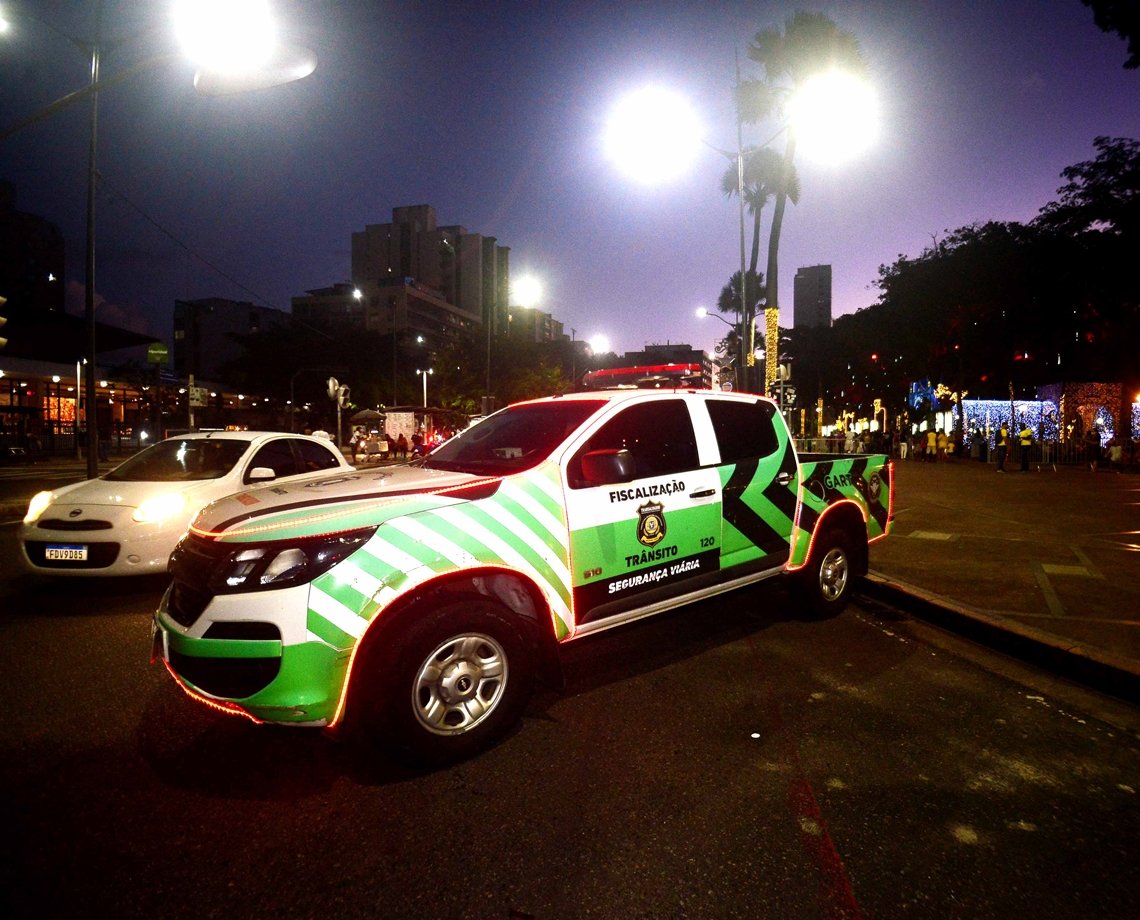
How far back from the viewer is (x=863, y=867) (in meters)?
2.47

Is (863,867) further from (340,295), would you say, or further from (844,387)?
(340,295)

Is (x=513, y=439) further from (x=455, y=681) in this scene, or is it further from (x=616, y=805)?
(x=616, y=805)

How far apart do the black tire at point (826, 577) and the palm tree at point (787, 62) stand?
561 inches

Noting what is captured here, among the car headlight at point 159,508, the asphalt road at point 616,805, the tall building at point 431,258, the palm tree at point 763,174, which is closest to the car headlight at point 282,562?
the asphalt road at point 616,805

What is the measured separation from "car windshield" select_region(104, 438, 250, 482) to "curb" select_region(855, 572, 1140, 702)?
6.93 metres

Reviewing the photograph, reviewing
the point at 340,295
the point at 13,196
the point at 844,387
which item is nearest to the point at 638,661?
the point at 844,387

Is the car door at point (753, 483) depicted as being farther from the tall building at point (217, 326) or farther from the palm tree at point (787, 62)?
the tall building at point (217, 326)

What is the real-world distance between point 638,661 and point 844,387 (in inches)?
2599

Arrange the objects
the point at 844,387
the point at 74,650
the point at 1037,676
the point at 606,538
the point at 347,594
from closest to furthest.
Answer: the point at 347,594 → the point at 606,538 → the point at 1037,676 → the point at 74,650 → the point at 844,387

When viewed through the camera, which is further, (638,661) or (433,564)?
(638,661)

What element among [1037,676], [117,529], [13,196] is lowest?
[1037,676]

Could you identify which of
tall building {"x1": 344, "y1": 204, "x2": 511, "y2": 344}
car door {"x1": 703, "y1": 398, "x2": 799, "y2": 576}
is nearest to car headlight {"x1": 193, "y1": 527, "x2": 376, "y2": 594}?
car door {"x1": 703, "y1": 398, "x2": 799, "y2": 576}

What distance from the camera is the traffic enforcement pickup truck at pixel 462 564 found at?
291 cm

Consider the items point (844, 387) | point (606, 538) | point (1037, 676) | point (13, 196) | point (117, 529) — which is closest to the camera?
point (606, 538)
